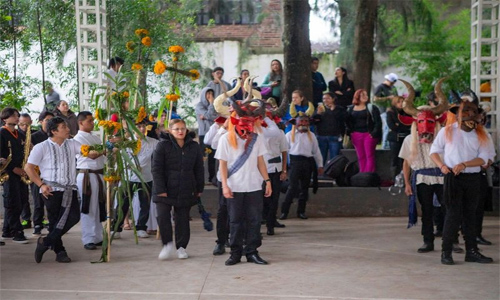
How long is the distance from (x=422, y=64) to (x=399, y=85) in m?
2.75

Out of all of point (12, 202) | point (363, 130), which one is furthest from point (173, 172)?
point (363, 130)

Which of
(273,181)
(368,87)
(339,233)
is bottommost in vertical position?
(339,233)

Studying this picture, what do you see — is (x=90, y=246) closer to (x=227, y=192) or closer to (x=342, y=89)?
(x=227, y=192)

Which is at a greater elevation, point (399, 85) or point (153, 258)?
point (399, 85)

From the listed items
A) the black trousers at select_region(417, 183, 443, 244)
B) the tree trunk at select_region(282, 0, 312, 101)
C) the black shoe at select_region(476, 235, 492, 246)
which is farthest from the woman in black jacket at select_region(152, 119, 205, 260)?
the tree trunk at select_region(282, 0, 312, 101)

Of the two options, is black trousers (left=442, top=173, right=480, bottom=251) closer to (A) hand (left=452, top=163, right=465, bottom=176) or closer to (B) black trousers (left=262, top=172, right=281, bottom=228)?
(A) hand (left=452, top=163, right=465, bottom=176)

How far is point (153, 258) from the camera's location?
11.4 m

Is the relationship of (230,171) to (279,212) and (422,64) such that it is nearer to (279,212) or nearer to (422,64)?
(279,212)

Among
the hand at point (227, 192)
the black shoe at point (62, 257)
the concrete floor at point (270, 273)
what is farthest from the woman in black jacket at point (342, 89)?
the black shoe at point (62, 257)

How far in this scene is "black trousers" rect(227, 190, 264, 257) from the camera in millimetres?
10828

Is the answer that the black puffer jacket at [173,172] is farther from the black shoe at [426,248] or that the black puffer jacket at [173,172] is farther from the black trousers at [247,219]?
the black shoe at [426,248]

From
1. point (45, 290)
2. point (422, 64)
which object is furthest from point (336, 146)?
point (422, 64)

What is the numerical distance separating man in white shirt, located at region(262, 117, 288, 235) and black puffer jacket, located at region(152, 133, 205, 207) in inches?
69.8

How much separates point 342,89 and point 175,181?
7936mm
